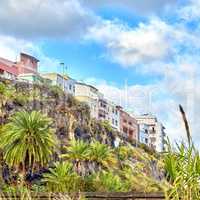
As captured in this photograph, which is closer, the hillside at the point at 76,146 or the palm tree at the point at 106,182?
the palm tree at the point at 106,182

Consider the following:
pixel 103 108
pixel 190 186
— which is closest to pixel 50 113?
pixel 103 108

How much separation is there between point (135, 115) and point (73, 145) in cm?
6837

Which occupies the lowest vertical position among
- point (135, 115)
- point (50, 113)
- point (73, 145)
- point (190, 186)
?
point (190, 186)

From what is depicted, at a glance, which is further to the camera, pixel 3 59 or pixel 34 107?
pixel 3 59

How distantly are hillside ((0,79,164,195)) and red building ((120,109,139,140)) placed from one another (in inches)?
959

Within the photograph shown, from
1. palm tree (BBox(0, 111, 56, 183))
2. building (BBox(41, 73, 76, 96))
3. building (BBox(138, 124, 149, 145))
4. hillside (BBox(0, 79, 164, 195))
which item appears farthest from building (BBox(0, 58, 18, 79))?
building (BBox(138, 124, 149, 145))

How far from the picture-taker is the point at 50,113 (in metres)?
63.8

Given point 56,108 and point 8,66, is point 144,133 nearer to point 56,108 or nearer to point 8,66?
point 8,66

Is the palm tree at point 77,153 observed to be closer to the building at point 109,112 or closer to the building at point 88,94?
the building at point 88,94

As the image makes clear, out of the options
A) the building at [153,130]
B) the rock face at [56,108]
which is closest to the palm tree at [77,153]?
the rock face at [56,108]

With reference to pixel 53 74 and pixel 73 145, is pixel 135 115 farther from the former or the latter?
pixel 73 145

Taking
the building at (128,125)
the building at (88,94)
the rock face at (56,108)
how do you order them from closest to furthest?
the rock face at (56,108)
the building at (88,94)
the building at (128,125)

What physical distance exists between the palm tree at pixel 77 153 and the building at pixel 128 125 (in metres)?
43.7

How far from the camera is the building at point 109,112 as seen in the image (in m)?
93.7
